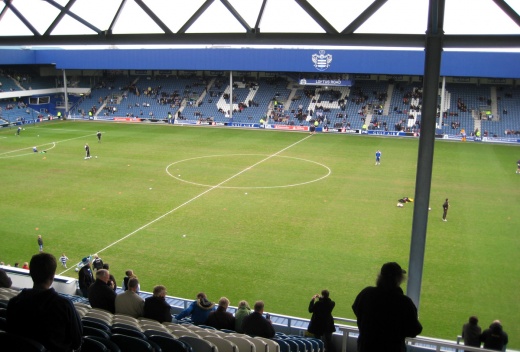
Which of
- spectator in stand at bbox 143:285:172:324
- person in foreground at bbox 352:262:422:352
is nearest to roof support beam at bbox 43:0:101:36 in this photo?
spectator in stand at bbox 143:285:172:324

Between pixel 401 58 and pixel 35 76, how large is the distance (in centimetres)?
4413

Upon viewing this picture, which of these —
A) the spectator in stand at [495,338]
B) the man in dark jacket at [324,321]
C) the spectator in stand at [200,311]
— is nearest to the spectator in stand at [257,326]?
the man in dark jacket at [324,321]

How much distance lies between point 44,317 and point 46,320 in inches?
1.1

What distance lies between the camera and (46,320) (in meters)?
3.59

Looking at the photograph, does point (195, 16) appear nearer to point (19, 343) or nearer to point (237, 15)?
point (237, 15)

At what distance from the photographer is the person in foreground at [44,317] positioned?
360 centimetres

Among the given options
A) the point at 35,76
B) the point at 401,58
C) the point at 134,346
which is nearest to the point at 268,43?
the point at 134,346

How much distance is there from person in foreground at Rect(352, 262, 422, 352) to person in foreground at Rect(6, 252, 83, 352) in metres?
2.30

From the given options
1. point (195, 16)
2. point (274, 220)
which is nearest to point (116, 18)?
point (195, 16)

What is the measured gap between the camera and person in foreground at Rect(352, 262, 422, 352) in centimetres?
414

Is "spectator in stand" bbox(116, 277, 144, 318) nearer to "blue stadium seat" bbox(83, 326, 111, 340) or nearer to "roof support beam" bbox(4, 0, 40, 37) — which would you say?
"blue stadium seat" bbox(83, 326, 111, 340)

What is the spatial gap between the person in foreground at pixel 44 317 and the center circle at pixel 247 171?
22789mm

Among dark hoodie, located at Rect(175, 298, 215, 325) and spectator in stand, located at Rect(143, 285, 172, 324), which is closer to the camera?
spectator in stand, located at Rect(143, 285, 172, 324)

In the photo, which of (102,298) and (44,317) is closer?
(44,317)
